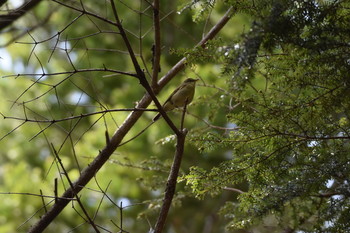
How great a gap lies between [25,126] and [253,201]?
18.3ft

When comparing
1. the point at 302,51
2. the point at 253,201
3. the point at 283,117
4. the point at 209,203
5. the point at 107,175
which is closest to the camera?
the point at 302,51

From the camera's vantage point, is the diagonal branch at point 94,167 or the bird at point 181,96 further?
the bird at point 181,96

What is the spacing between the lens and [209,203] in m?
6.55

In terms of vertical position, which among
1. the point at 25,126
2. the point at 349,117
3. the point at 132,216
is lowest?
the point at 349,117

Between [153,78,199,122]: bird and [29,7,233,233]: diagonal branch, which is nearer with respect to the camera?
[29,7,233,233]: diagonal branch

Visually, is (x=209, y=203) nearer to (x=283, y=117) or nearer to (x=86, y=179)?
(x=86, y=179)

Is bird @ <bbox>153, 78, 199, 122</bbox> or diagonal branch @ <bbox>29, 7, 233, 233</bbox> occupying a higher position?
bird @ <bbox>153, 78, 199, 122</bbox>

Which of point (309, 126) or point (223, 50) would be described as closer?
point (223, 50)

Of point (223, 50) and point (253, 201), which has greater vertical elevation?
point (223, 50)

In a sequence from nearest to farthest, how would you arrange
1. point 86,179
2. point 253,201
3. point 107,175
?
point 253,201
point 86,179
point 107,175

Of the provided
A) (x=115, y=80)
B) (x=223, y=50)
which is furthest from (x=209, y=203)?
(x=223, y=50)

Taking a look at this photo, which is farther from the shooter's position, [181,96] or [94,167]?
[181,96]

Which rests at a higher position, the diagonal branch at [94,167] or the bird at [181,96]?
the bird at [181,96]

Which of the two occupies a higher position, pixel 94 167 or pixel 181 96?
pixel 181 96
